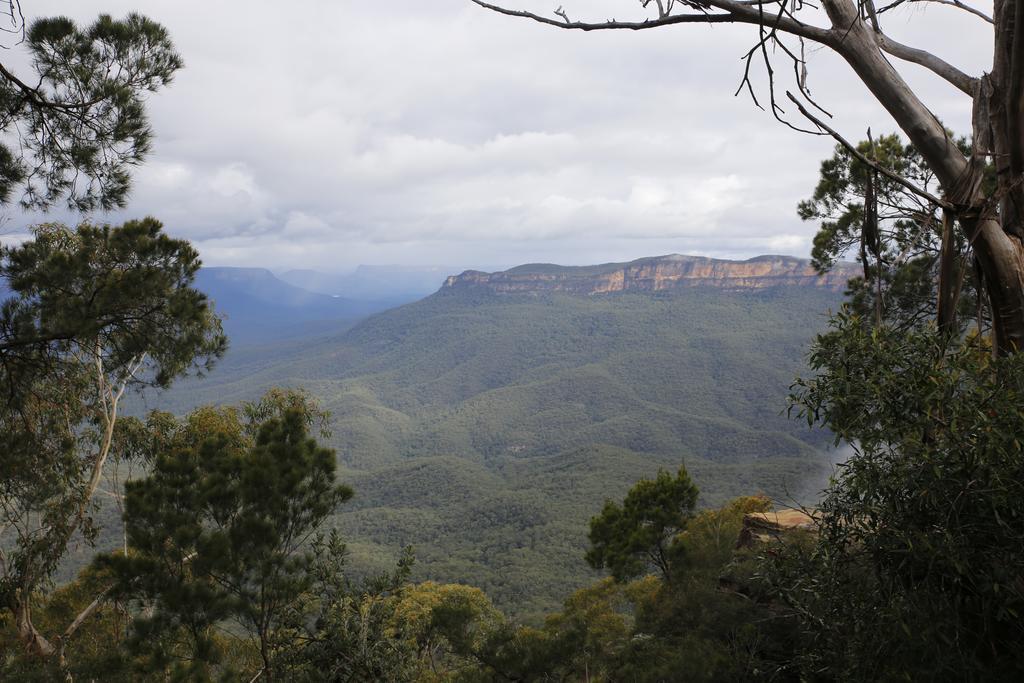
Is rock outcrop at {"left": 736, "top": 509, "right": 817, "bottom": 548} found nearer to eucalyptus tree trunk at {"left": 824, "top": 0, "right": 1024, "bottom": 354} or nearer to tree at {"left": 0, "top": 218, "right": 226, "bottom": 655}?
eucalyptus tree trunk at {"left": 824, "top": 0, "right": 1024, "bottom": 354}

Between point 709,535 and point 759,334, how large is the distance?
387 ft

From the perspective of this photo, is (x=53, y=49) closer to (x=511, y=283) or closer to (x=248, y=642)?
(x=248, y=642)

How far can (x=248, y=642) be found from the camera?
29.8ft

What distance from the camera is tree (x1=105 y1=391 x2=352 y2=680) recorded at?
453 cm

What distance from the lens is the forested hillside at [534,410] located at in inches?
2013

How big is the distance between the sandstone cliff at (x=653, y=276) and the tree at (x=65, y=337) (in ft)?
390

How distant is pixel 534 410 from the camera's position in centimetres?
11381

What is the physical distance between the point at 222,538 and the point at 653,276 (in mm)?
148986

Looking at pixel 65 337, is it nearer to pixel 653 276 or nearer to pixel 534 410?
pixel 534 410

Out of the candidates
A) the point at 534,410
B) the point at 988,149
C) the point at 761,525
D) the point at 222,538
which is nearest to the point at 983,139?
the point at 988,149

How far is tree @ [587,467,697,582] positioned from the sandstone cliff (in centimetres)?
10850

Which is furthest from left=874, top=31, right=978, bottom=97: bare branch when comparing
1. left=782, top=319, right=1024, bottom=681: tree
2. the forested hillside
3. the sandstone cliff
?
the sandstone cliff

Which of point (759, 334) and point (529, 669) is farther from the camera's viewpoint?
point (759, 334)

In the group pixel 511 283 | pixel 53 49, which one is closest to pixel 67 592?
pixel 53 49
